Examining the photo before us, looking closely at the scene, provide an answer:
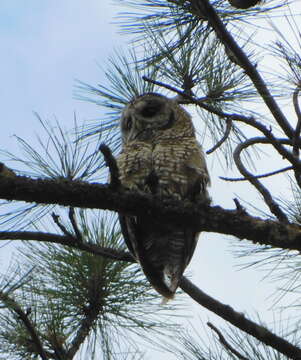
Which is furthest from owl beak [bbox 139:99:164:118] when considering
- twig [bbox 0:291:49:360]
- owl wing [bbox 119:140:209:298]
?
twig [bbox 0:291:49:360]

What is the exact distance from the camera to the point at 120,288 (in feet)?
10.8

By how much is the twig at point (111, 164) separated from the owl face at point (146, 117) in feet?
4.23

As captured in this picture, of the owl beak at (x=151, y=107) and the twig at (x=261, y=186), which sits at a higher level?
the owl beak at (x=151, y=107)

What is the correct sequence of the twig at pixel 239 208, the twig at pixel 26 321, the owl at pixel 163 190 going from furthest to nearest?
the owl at pixel 163 190
the twig at pixel 26 321
the twig at pixel 239 208

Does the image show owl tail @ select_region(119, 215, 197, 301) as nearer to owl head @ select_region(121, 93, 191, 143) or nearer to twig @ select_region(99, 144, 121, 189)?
owl head @ select_region(121, 93, 191, 143)

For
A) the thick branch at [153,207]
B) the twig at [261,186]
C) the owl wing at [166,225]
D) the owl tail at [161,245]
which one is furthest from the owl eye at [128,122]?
the thick branch at [153,207]

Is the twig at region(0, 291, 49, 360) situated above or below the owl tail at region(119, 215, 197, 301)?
below

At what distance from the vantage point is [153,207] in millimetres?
2238

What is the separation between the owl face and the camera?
3.49m

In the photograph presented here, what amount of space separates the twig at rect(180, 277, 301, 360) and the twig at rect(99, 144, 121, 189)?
Result: 0.77 metres

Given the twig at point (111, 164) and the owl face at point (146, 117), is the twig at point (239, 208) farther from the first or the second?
the owl face at point (146, 117)

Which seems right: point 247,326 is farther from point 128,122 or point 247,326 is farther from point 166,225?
point 128,122

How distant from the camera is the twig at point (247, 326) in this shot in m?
2.52

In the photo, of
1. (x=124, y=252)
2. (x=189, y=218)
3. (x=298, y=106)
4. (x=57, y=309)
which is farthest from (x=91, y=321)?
(x=298, y=106)
